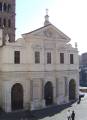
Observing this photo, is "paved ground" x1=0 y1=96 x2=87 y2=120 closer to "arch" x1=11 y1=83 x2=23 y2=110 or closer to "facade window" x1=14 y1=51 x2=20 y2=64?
"arch" x1=11 y1=83 x2=23 y2=110

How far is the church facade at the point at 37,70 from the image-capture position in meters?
34.2

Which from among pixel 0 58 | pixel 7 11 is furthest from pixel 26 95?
pixel 7 11

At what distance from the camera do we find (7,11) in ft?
178

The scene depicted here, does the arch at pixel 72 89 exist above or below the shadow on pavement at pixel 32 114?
above

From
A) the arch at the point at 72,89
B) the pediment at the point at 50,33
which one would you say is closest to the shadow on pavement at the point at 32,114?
the arch at the point at 72,89

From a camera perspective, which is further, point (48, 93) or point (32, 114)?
point (48, 93)

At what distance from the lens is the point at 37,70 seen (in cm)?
3631

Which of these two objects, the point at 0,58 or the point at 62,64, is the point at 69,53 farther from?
the point at 0,58

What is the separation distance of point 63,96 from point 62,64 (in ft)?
14.1

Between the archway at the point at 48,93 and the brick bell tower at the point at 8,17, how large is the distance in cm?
1748

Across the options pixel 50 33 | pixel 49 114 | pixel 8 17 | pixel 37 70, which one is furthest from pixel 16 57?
pixel 8 17

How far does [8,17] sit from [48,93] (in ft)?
69.1

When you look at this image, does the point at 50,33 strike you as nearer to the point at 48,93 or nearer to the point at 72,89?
the point at 48,93

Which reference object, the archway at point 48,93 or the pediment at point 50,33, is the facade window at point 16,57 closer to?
the pediment at point 50,33
